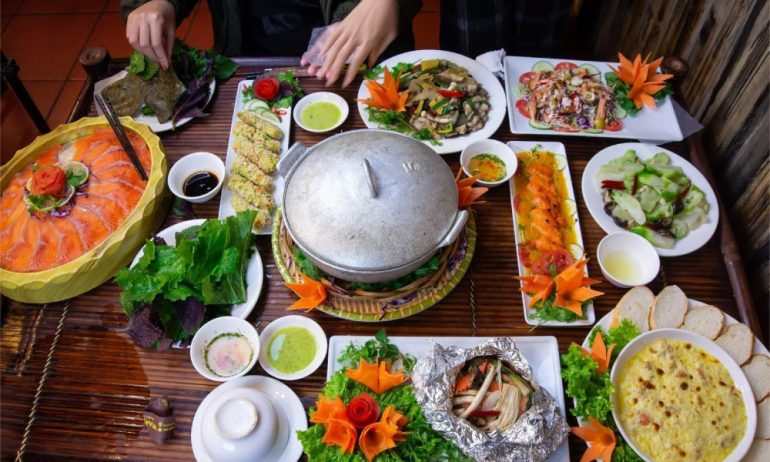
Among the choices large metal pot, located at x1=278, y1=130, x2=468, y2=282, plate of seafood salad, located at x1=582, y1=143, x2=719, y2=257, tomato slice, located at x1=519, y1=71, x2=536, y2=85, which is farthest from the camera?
tomato slice, located at x1=519, y1=71, x2=536, y2=85

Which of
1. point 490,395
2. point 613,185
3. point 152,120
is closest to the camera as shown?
point 490,395

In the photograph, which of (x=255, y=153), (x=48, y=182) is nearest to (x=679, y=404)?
(x=255, y=153)

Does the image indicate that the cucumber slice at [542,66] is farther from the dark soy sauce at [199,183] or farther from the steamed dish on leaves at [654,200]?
the dark soy sauce at [199,183]

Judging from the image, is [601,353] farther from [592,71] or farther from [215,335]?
[592,71]

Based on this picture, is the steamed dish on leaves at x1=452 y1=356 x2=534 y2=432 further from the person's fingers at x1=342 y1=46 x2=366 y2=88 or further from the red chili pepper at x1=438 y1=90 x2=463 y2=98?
the person's fingers at x1=342 y1=46 x2=366 y2=88

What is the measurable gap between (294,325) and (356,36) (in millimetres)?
1534

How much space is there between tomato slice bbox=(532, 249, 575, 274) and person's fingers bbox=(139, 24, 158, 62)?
2132 mm

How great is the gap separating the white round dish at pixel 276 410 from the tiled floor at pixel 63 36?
12.0 feet

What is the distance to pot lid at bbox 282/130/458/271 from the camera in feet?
5.86

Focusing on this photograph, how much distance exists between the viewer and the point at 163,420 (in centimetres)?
191

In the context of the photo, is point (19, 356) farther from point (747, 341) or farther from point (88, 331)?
point (747, 341)

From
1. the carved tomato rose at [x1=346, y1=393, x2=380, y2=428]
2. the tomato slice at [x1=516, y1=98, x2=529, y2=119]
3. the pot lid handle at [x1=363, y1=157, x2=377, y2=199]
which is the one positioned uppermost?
the pot lid handle at [x1=363, y1=157, x2=377, y2=199]

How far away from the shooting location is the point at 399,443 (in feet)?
5.83

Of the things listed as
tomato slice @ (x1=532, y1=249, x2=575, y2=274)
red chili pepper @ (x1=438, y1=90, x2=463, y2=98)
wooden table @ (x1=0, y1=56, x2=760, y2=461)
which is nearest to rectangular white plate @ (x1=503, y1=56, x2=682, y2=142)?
red chili pepper @ (x1=438, y1=90, x2=463, y2=98)
